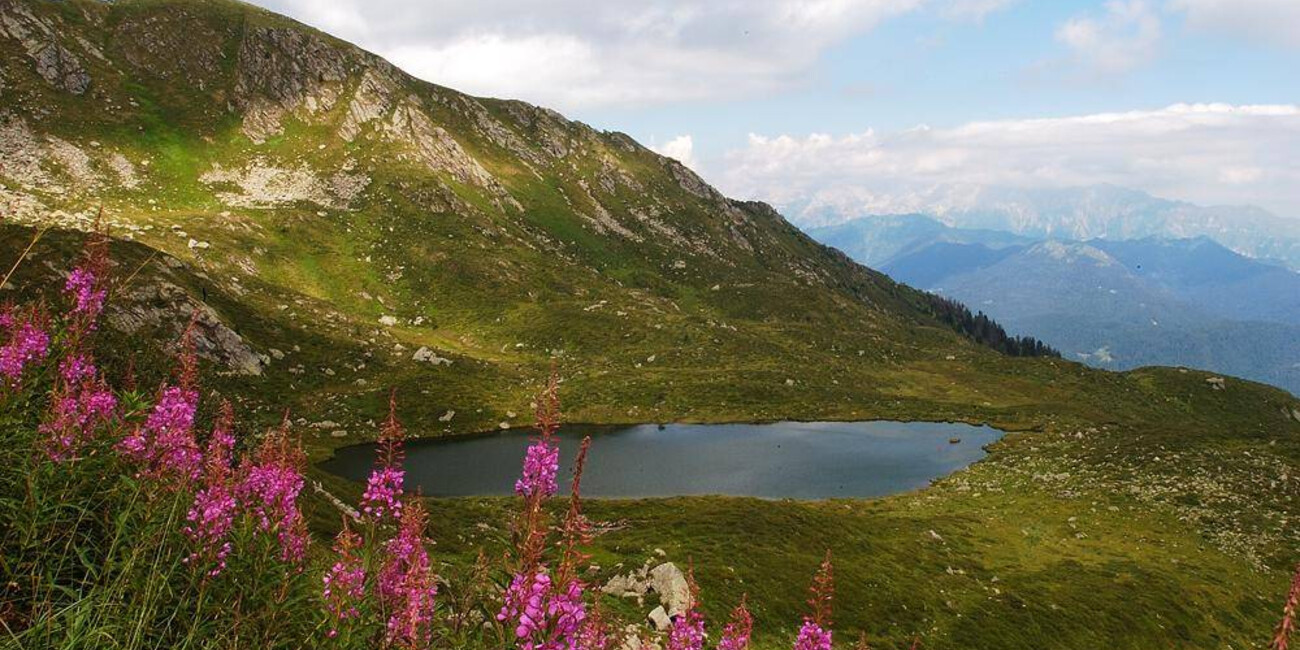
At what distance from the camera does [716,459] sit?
258 ft

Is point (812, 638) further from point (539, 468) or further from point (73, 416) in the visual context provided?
point (73, 416)

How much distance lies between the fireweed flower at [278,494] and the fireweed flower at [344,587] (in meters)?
0.67

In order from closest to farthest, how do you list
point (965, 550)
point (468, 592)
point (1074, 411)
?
point (468, 592) → point (965, 550) → point (1074, 411)

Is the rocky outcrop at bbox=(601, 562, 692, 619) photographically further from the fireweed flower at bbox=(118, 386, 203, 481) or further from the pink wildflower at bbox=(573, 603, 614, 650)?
the fireweed flower at bbox=(118, 386, 203, 481)

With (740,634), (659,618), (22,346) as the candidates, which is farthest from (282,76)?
(740,634)

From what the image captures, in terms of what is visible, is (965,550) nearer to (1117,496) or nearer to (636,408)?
(1117,496)

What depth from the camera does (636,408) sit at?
9575 cm

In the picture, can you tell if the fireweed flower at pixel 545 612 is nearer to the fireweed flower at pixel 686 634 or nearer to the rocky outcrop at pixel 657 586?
the fireweed flower at pixel 686 634

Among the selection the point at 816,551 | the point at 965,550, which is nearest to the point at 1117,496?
the point at 965,550

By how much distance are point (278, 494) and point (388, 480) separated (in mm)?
1068

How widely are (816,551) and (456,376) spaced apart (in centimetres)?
6421

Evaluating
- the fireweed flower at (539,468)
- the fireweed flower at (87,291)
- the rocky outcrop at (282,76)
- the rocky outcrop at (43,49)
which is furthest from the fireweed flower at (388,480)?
the rocky outcrop at (43,49)

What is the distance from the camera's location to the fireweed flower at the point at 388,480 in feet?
21.0

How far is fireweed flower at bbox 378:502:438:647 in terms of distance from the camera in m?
5.67
